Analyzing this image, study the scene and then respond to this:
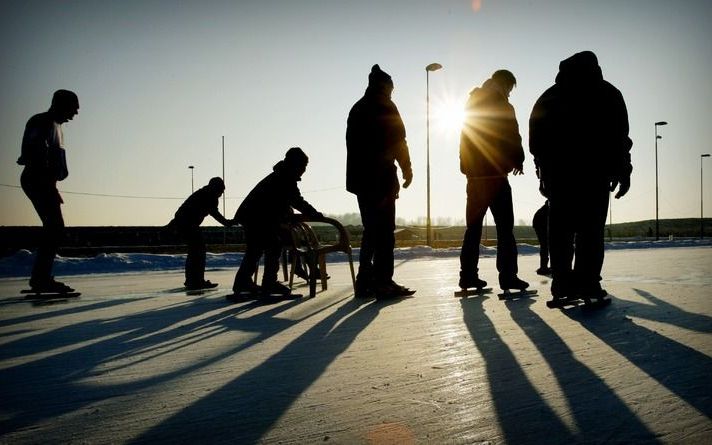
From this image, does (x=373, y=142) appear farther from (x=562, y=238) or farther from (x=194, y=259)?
(x=194, y=259)

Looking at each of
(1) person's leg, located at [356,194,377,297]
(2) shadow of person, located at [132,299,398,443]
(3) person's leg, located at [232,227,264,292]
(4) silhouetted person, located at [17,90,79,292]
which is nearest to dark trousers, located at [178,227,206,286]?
(4) silhouetted person, located at [17,90,79,292]

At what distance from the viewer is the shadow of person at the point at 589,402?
1.50 metres

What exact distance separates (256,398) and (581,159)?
3.43m

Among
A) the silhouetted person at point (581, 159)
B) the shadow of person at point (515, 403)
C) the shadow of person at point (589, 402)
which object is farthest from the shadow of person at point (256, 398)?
the silhouetted person at point (581, 159)

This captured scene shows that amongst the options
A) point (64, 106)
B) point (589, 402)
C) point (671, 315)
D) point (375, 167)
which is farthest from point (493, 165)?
point (64, 106)

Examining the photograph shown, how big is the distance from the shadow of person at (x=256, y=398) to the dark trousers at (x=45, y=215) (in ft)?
13.4

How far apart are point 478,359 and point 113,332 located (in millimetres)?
2557

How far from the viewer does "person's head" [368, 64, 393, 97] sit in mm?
5500

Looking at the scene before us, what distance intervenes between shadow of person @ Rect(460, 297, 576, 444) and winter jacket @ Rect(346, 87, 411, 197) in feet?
9.44

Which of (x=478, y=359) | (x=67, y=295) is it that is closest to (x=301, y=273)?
(x=67, y=295)

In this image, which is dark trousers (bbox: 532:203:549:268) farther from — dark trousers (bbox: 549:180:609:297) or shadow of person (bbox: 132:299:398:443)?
shadow of person (bbox: 132:299:398:443)

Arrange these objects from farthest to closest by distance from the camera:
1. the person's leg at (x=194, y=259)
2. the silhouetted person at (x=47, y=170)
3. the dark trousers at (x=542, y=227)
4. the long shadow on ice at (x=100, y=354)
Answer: the dark trousers at (x=542, y=227)
the person's leg at (x=194, y=259)
the silhouetted person at (x=47, y=170)
the long shadow on ice at (x=100, y=354)

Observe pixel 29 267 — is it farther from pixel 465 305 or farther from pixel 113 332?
pixel 465 305

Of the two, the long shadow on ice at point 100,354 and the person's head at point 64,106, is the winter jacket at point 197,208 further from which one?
the long shadow on ice at point 100,354
